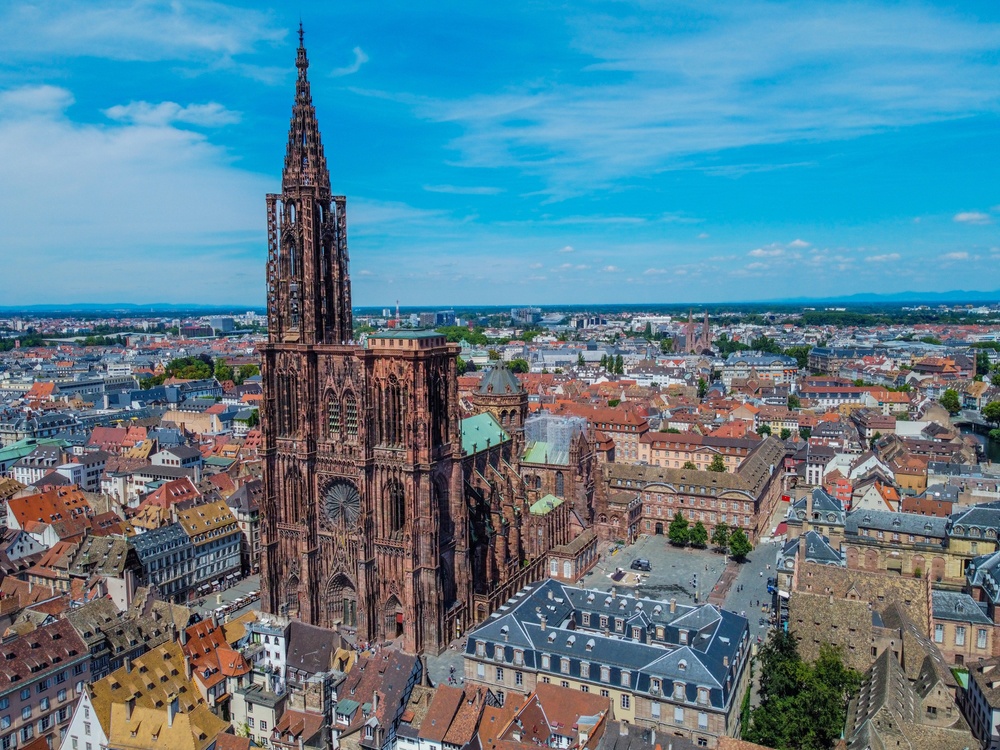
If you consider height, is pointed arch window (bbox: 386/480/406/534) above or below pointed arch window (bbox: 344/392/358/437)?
below

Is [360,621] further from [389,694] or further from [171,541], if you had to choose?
[171,541]

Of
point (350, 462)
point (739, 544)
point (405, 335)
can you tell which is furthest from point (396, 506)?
point (739, 544)

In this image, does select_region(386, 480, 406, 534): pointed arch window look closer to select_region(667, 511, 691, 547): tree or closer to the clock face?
the clock face

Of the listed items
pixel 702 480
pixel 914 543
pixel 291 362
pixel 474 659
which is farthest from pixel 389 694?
pixel 702 480

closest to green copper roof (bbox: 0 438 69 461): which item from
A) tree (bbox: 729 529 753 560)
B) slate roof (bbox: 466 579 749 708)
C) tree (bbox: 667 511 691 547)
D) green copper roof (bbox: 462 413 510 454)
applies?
green copper roof (bbox: 462 413 510 454)

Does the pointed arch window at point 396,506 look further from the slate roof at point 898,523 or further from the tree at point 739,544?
the slate roof at point 898,523

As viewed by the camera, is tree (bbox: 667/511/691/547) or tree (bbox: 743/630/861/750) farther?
tree (bbox: 667/511/691/547)
